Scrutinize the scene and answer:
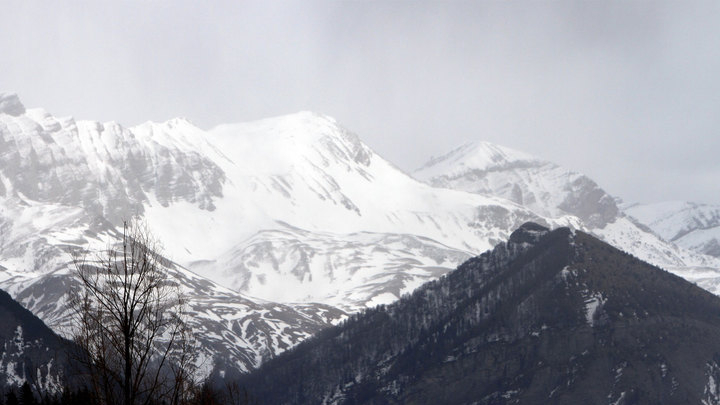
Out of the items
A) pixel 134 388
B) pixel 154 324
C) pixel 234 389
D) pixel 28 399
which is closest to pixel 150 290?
pixel 154 324

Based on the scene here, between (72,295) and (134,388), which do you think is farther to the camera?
(72,295)

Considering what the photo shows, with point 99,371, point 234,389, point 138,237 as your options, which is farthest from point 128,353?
point 234,389

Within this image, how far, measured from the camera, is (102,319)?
5088 cm

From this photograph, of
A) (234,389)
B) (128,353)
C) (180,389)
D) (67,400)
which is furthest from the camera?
(234,389)

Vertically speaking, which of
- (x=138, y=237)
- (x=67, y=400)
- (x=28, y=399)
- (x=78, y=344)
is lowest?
(x=67, y=400)

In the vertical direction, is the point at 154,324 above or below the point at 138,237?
below

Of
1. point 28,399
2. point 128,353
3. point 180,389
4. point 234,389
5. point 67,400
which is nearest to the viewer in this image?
point 67,400

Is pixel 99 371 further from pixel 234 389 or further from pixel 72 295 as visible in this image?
pixel 234 389

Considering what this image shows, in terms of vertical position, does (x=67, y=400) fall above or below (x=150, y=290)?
below

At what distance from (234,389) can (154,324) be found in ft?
47.5

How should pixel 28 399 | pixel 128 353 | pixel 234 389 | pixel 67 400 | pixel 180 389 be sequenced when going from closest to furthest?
pixel 67 400 → pixel 128 353 → pixel 180 389 → pixel 234 389 → pixel 28 399

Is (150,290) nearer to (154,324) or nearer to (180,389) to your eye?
(154,324)

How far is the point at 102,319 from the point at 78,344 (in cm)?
190

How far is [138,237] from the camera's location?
53.5 metres
